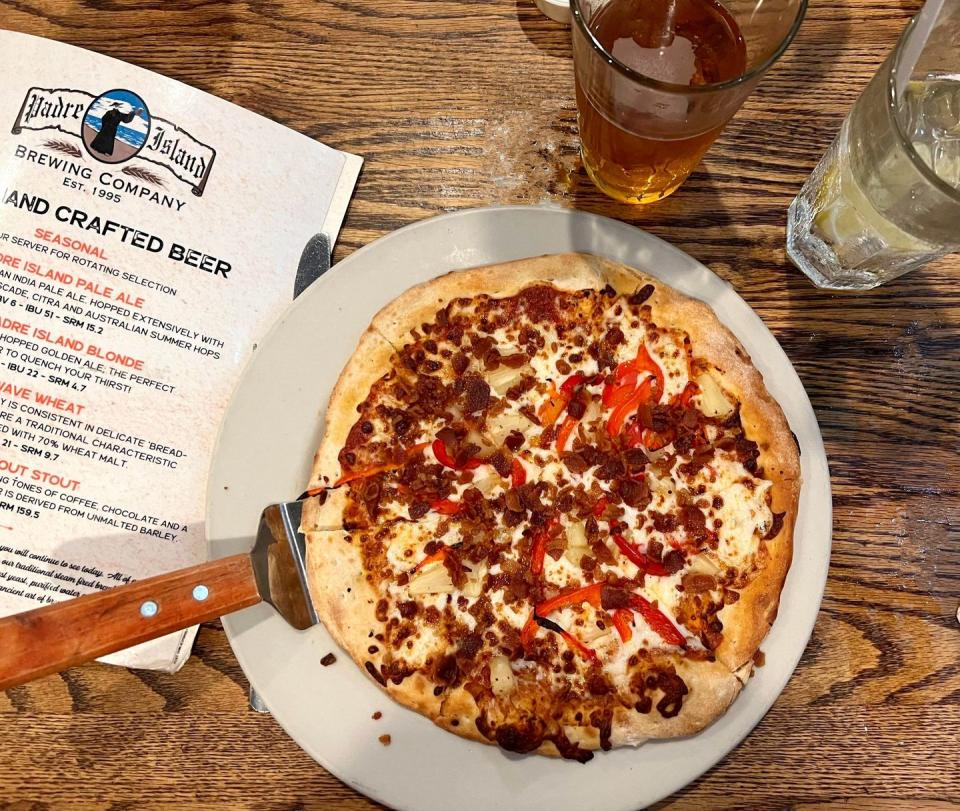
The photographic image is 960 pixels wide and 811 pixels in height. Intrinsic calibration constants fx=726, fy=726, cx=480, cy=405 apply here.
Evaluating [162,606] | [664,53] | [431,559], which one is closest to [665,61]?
[664,53]

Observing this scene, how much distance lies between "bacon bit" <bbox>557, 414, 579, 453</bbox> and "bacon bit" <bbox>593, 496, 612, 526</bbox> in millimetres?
129

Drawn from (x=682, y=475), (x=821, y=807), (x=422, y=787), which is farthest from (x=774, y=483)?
(x=422, y=787)

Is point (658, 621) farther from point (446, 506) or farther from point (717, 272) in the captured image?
point (717, 272)

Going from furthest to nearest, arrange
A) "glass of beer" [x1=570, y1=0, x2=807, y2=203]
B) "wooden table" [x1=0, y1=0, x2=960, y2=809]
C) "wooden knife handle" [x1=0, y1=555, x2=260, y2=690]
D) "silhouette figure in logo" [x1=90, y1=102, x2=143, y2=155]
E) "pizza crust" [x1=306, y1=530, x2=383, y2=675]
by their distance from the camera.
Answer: "silhouette figure in logo" [x1=90, y1=102, x2=143, y2=155] → "wooden table" [x1=0, y1=0, x2=960, y2=809] → "pizza crust" [x1=306, y1=530, x2=383, y2=675] → "glass of beer" [x1=570, y1=0, x2=807, y2=203] → "wooden knife handle" [x1=0, y1=555, x2=260, y2=690]

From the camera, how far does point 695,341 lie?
4.90 ft

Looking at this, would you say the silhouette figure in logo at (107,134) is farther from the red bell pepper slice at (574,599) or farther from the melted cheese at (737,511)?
the melted cheese at (737,511)

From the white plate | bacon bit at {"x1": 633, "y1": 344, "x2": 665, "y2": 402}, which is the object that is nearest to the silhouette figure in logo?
the white plate

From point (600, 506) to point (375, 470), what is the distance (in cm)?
47

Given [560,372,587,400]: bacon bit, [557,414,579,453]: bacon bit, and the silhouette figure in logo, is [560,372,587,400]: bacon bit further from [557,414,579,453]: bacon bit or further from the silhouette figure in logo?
the silhouette figure in logo

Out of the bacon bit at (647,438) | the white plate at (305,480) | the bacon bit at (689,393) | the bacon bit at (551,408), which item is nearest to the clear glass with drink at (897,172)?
the white plate at (305,480)

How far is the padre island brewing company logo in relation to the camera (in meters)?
1.66

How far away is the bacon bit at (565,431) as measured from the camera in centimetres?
151

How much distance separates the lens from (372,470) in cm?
147

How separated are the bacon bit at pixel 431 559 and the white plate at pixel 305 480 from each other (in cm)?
24
